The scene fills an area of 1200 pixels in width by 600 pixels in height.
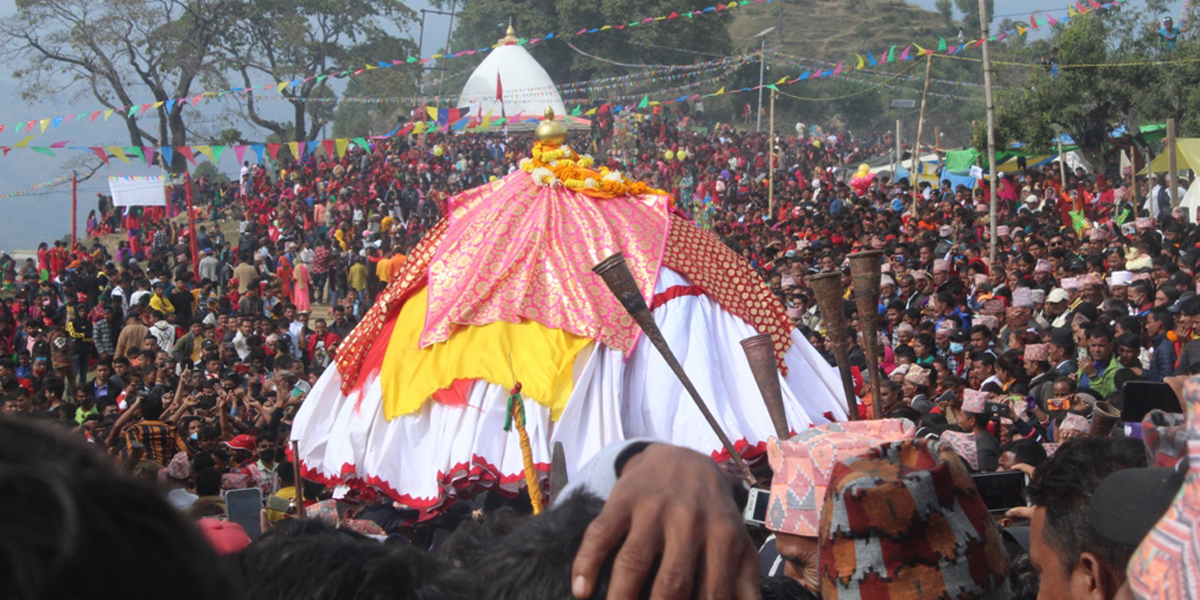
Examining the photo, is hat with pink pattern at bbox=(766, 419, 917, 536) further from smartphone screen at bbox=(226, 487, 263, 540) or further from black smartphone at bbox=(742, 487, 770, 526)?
smartphone screen at bbox=(226, 487, 263, 540)

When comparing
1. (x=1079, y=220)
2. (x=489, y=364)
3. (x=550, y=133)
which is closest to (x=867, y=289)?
(x=489, y=364)

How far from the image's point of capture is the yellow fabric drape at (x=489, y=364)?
6.04 meters

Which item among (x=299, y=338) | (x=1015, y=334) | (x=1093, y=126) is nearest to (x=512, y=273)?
(x=1015, y=334)

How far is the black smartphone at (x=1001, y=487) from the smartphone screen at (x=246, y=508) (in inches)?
102

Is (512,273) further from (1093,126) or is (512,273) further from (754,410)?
(1093,126)

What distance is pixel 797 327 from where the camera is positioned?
9.90 m

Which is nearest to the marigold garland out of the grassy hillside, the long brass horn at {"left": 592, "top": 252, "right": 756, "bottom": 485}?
the long brass horn at {"left": 592, "top": 252, "right": 756, "bottom": 485}

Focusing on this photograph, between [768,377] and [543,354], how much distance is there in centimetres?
307

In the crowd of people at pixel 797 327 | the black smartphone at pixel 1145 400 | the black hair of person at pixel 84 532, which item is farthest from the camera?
the black smartphone at pixel 1145 400

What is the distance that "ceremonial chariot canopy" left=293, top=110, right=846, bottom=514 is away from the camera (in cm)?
600

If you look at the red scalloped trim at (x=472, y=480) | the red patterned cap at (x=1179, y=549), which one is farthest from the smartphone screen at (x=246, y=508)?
the red patterned cap at (x=1179, y=549)

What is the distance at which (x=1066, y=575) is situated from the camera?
197cm

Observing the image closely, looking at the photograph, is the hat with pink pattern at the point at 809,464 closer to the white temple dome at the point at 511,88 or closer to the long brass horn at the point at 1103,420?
the long brass horn at the point at 1103,420

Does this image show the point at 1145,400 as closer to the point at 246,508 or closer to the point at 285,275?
the point at 246,508
